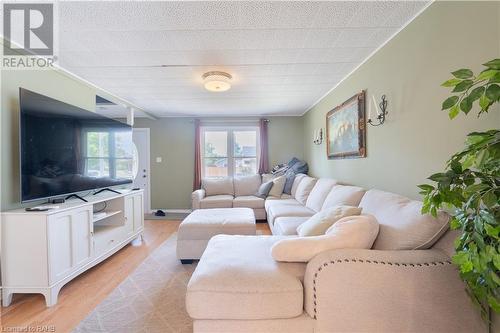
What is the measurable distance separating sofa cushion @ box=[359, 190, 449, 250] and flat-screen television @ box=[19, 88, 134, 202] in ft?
8.97

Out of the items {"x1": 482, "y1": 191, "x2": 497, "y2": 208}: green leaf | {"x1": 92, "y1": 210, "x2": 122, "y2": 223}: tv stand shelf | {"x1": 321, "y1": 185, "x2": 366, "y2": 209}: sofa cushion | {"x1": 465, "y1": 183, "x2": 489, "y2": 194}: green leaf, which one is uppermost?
{"x1": 465, "y1": 183, "x2": 489, "y2": 194}: green leaf

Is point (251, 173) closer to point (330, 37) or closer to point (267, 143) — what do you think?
point (267, 143)

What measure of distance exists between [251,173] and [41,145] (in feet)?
12.8

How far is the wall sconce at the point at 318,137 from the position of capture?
12.9ft

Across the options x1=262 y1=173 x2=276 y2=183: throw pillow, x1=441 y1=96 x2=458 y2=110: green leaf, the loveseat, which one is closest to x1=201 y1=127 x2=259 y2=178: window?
x1=262 y1=173 x2=276 y2=183: throw pillow

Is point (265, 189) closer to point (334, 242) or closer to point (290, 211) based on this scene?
point (290, 211)

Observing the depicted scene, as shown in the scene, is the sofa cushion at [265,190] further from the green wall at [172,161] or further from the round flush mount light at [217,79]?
the round flush mount light at [217,79]

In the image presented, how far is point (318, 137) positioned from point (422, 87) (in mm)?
2447

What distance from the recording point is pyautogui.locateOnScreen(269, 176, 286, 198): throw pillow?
4.38 m

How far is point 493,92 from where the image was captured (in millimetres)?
812

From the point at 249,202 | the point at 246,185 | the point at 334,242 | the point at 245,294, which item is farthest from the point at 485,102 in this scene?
the point at 246,185

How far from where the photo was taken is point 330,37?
1.92 meters

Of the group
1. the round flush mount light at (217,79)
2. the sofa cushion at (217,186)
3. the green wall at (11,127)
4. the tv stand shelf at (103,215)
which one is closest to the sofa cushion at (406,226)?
the round flush mount light at (217,79)

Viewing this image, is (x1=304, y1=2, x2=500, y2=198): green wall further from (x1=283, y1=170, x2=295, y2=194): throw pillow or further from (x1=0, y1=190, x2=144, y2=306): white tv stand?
(x1=0, y1=190, x2=144, y2=306): white tv stand
